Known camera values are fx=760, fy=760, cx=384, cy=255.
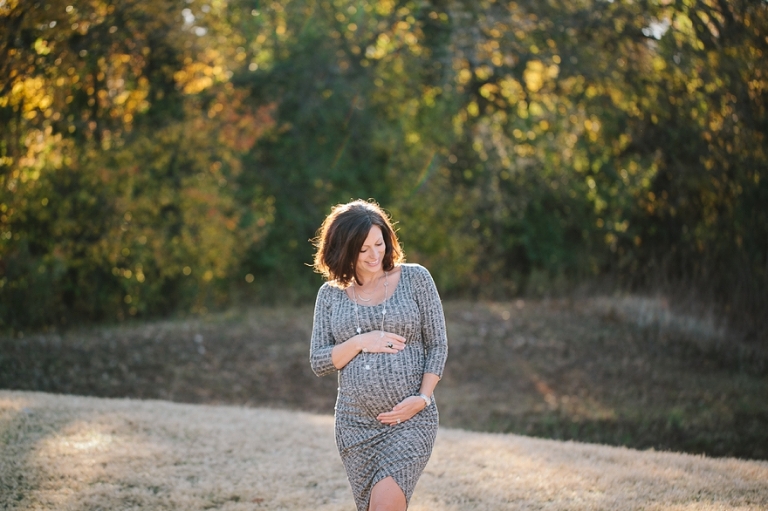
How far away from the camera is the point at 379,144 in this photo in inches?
469

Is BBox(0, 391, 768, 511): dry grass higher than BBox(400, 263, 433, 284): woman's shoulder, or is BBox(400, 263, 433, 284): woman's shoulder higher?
BBox(400, 263, 433, 284): woman's shoulder

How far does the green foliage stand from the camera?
28.3ft

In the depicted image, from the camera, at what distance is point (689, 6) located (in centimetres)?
834

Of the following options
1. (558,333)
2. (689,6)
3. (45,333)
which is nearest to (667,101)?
(689,6)

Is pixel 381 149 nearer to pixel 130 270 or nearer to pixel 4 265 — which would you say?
pixel 130 270

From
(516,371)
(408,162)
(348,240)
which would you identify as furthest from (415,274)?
(408,162)

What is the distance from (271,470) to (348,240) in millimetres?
2137

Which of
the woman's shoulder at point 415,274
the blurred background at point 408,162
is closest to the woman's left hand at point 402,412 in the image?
the woman's shoulder at point 415,274

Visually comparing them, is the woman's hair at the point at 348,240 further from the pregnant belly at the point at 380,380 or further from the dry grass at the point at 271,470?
the dry grass at the point at 271,470

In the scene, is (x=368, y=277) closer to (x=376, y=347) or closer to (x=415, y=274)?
(x=415, y=274)

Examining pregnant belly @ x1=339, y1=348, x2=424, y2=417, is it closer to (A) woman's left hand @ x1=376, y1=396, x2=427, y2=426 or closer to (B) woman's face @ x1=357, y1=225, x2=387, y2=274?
(A) woman's left hand @ x1=376, y1=396, x2=427, y2=426

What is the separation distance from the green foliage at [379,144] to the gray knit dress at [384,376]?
519 centimetres

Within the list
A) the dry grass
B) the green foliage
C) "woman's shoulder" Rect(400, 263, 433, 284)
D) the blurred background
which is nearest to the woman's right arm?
"woman's shoulder" Rect(400, 263, 433, 284)

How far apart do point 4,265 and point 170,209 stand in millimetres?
2460
